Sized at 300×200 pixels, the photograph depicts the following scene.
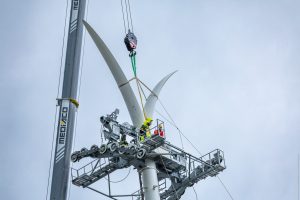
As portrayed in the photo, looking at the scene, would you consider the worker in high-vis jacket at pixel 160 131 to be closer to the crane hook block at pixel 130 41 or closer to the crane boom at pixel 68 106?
the crane boom at pixel 68 106

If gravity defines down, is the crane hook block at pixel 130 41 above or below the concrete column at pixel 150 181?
above

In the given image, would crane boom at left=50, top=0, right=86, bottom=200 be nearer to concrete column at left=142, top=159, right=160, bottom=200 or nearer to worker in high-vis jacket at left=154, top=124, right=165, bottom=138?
worker in high-vis jacket at left=154, top=124, right=165, bottom=138

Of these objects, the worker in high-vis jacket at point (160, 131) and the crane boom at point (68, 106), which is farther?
the worker in high-vis jacket at point (160, 131)

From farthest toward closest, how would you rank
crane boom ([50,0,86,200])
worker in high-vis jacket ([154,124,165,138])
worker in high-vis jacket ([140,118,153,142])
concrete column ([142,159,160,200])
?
worker in high-vis jacket ([140,118,153,142])
concrete column ([142,159,160,200])
worker in high-vis jacket ([154,124,165,138])
crane boom ([50,0,86,200])

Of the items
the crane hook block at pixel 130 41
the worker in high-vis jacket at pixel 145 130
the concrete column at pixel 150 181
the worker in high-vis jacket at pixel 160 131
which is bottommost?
the concrete column at pixel 150 181

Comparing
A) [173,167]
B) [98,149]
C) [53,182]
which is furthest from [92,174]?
[53,182]

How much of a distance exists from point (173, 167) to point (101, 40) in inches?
484

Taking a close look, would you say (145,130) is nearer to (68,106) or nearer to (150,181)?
(150,181)

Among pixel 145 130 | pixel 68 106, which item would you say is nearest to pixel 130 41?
pixel 145 130

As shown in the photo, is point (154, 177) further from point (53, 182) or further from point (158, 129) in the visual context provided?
point (53, 182)

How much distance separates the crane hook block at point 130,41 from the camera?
60.3 metres

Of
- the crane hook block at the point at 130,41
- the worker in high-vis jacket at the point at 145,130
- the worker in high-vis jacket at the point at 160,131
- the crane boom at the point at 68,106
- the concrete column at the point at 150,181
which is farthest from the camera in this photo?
the crane hook block at the point at 130,41

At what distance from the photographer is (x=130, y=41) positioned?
60.3 metres

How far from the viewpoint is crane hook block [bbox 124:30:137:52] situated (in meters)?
60.3
